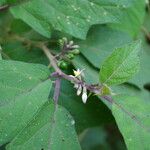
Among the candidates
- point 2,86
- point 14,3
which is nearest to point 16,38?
point 14,3

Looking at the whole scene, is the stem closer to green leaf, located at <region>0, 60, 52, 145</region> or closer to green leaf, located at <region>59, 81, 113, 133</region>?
green leaf, located at <region>0, 60, 52, 145</region>

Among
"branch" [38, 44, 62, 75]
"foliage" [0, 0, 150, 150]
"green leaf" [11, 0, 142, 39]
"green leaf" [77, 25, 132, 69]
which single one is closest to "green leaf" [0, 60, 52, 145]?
"foliage" [0, 0, 150, 150]

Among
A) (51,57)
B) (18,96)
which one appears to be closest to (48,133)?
(18,96)

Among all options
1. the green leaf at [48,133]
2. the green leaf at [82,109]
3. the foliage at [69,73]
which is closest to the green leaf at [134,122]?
the foliage at [69,73]

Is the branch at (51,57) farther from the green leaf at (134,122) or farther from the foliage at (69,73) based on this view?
the green leaf at (134,122)

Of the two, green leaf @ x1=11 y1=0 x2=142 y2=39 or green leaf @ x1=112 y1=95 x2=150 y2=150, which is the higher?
green leaf @ x1=11 y1=0 x2=142 y2=39

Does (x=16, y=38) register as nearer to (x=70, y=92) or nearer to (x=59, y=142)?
(x=70, y=92)

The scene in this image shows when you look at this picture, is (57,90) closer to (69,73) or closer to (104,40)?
(69,73)
